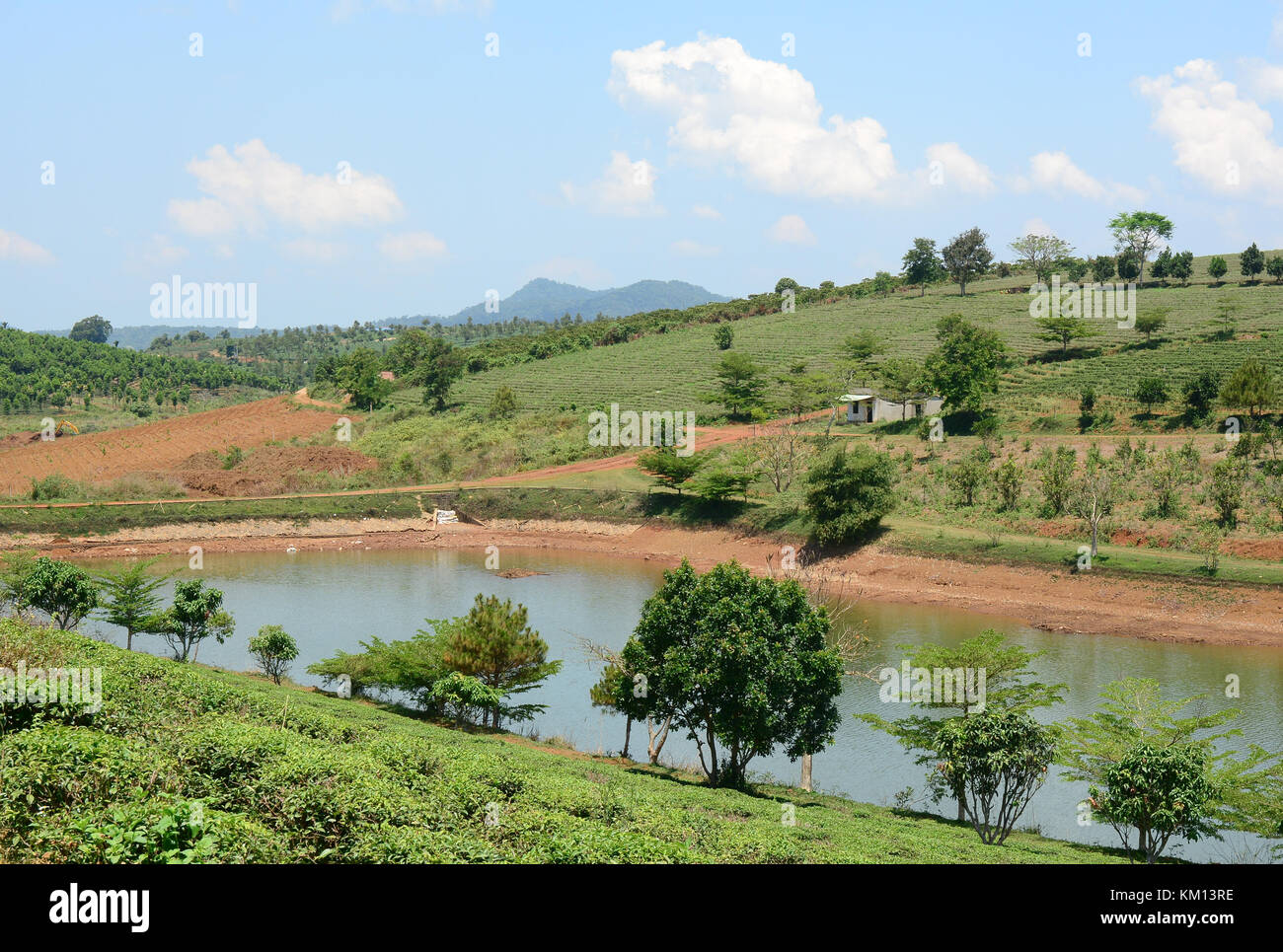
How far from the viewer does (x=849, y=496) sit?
45656mm

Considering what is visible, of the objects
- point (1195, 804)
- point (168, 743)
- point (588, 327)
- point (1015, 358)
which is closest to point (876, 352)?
point (1015, 358)

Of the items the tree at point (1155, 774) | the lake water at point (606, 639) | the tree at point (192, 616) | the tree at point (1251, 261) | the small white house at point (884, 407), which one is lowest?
the lake water at point (606, 639)

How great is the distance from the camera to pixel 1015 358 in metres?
77.3

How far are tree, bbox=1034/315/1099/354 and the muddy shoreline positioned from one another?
4261 cm

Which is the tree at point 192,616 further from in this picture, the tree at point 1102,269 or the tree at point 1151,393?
the tree at point 1102,269

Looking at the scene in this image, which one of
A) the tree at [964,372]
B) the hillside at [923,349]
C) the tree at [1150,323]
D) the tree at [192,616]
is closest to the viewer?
the tree at [192,616]

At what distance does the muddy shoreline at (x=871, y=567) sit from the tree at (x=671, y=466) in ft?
11.5

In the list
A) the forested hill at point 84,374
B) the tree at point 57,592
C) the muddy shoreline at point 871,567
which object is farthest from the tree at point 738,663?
the forested hill at point 84,374

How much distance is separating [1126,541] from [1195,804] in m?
28.5

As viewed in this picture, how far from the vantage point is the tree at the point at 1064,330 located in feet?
254

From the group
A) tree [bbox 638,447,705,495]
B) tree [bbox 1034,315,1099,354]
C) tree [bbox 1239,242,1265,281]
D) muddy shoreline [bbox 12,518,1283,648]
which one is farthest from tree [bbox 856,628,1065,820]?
tree [bbox 1239,242,1265,281]

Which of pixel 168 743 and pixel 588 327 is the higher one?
pixel 588 327
